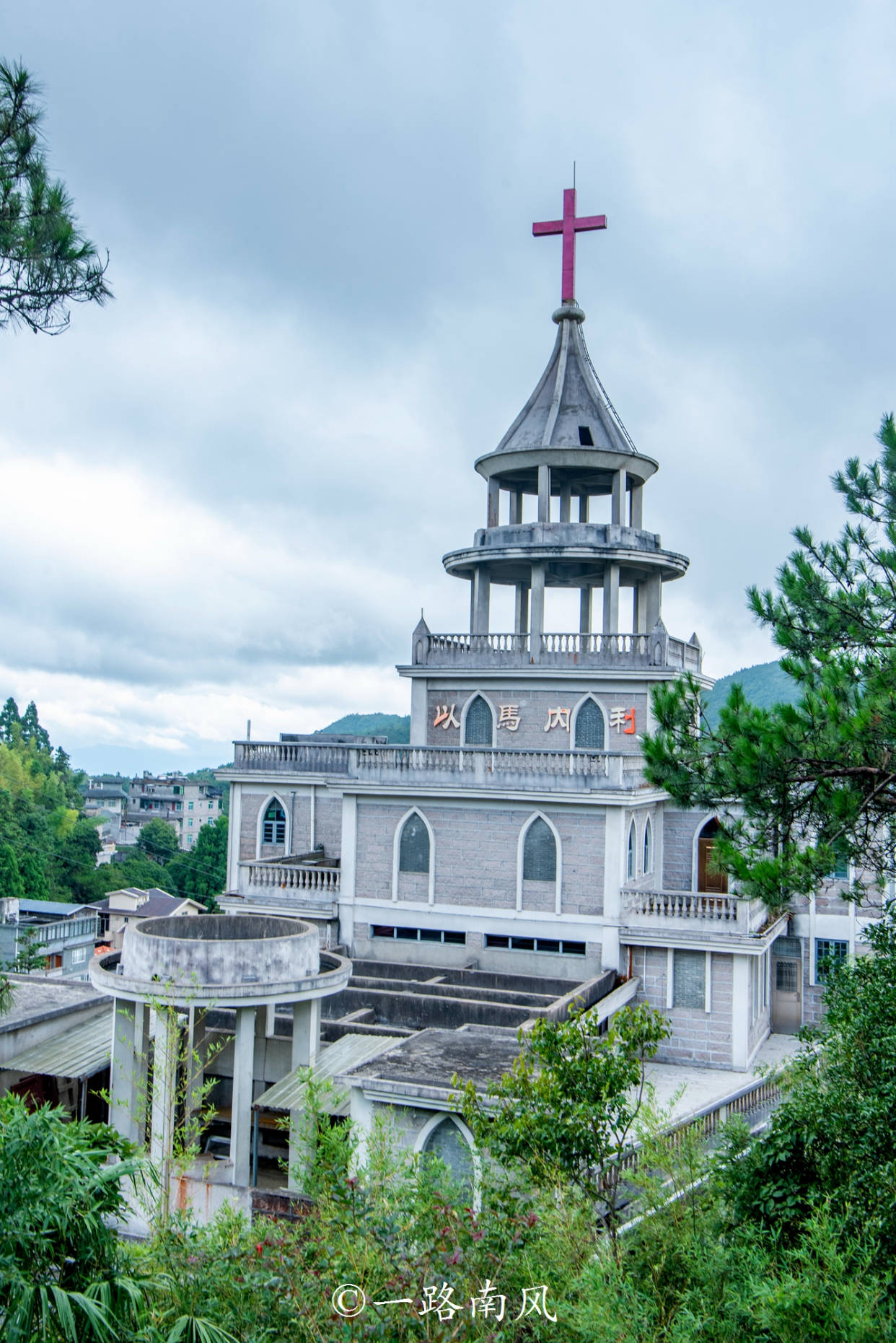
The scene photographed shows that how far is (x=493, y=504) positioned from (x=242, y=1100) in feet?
55.7

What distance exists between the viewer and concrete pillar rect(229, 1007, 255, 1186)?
1538 centimetres

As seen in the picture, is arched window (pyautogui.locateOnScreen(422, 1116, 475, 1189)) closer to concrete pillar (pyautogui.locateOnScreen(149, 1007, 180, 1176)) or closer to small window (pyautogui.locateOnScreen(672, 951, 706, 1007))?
concrete pillar (pyautogui.locateOnScreen(149, 1007, 180, 1176))

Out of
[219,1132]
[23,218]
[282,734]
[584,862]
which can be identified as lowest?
[219,1132]

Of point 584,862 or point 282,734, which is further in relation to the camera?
point 282,734

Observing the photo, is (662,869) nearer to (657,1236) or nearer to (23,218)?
(657,1236)

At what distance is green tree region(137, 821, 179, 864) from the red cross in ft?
234

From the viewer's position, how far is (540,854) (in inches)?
887

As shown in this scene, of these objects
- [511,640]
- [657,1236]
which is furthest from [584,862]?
[657,1236]

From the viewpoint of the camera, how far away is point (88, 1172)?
26.5ft

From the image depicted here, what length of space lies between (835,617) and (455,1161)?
8.53 metres

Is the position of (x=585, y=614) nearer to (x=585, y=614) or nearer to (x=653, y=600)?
(x=585, y=614)

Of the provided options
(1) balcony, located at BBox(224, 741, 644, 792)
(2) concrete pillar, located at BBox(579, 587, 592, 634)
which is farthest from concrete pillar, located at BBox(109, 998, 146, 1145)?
(2) concrete pillar, located at BBox(579, 587, 592, 634)

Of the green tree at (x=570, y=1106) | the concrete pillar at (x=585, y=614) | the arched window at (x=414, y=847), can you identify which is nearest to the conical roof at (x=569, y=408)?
the concrete pillar at (x=585, y=614)

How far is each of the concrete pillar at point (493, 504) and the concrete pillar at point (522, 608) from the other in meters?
2.00
